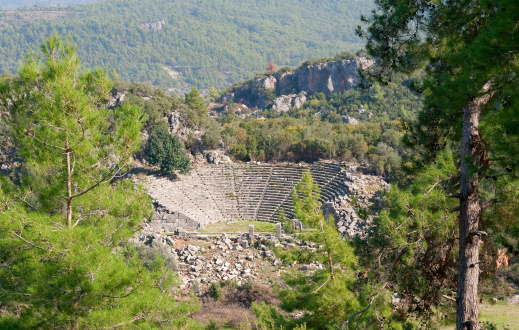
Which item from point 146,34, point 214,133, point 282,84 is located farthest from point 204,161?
point 146,34

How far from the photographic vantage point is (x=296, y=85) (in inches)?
2872

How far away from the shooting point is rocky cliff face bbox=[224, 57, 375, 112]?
64.6m

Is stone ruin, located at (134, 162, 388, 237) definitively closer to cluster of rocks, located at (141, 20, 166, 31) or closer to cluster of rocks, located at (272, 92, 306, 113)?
cluster of rocks, located at (272, 92, 306, 113)

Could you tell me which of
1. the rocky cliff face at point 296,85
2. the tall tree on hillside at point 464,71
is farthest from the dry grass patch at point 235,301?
the rocky cliff face at point 296,85

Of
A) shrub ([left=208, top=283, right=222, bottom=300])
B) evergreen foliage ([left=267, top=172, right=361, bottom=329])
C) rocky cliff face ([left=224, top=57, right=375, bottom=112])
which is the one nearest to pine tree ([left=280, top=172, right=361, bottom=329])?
evergreen foliage ([left=267, top=172, right=361, bottom=329])

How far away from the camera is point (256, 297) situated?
15.2 metres

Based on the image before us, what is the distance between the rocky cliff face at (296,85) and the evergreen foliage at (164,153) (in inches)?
1417

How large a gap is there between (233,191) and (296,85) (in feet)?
153

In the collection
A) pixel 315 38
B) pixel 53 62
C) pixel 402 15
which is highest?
pixel 315 38

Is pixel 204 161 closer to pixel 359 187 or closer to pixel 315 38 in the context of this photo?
pixel 359 187

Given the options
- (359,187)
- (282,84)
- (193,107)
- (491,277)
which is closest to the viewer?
(491,277)

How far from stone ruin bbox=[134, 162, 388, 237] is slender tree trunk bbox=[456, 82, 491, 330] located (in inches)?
744

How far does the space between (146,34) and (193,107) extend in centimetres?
15500

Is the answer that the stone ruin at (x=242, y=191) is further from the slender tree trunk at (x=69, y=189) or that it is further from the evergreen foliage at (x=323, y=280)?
the slender tree trunk at (x=69, y=189)
